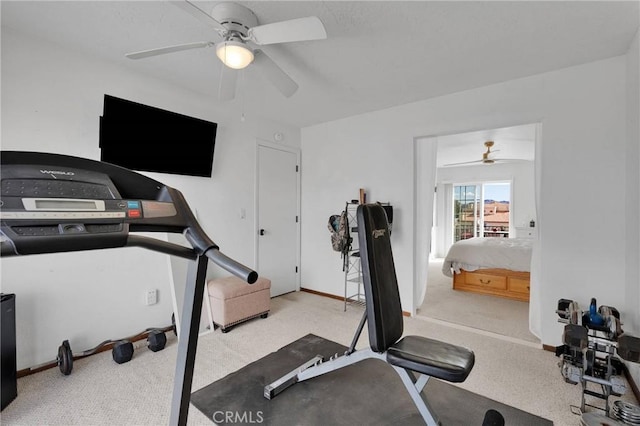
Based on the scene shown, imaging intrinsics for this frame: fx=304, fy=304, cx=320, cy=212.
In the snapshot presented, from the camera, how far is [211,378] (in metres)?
2.20

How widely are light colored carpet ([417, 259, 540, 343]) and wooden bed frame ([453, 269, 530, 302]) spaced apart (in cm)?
10

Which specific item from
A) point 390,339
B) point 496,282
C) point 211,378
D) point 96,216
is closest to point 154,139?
point 211,378

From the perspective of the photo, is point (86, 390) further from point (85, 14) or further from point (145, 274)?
point (85, 14)

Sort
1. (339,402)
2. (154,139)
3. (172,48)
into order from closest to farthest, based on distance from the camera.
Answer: (172,48)
(339,402)
(154,139)

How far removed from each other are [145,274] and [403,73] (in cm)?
304

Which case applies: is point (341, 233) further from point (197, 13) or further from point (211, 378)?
point (197, 13)

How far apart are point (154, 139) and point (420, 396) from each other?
9.53 ft

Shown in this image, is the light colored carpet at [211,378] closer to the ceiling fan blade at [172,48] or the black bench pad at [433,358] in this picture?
the black bench pad at [433,358]

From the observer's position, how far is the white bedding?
4.16 m

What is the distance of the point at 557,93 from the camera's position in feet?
8.80

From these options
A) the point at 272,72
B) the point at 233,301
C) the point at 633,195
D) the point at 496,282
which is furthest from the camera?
the point at 496,282

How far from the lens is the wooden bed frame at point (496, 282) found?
4160 mm

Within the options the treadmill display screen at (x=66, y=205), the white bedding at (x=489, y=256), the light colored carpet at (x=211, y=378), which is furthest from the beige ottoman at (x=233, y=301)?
the white bedding at (x=489, y=256)

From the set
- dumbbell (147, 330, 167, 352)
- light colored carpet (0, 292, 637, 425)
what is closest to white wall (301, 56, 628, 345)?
light colored carpet (0, 292, 637, 425)
